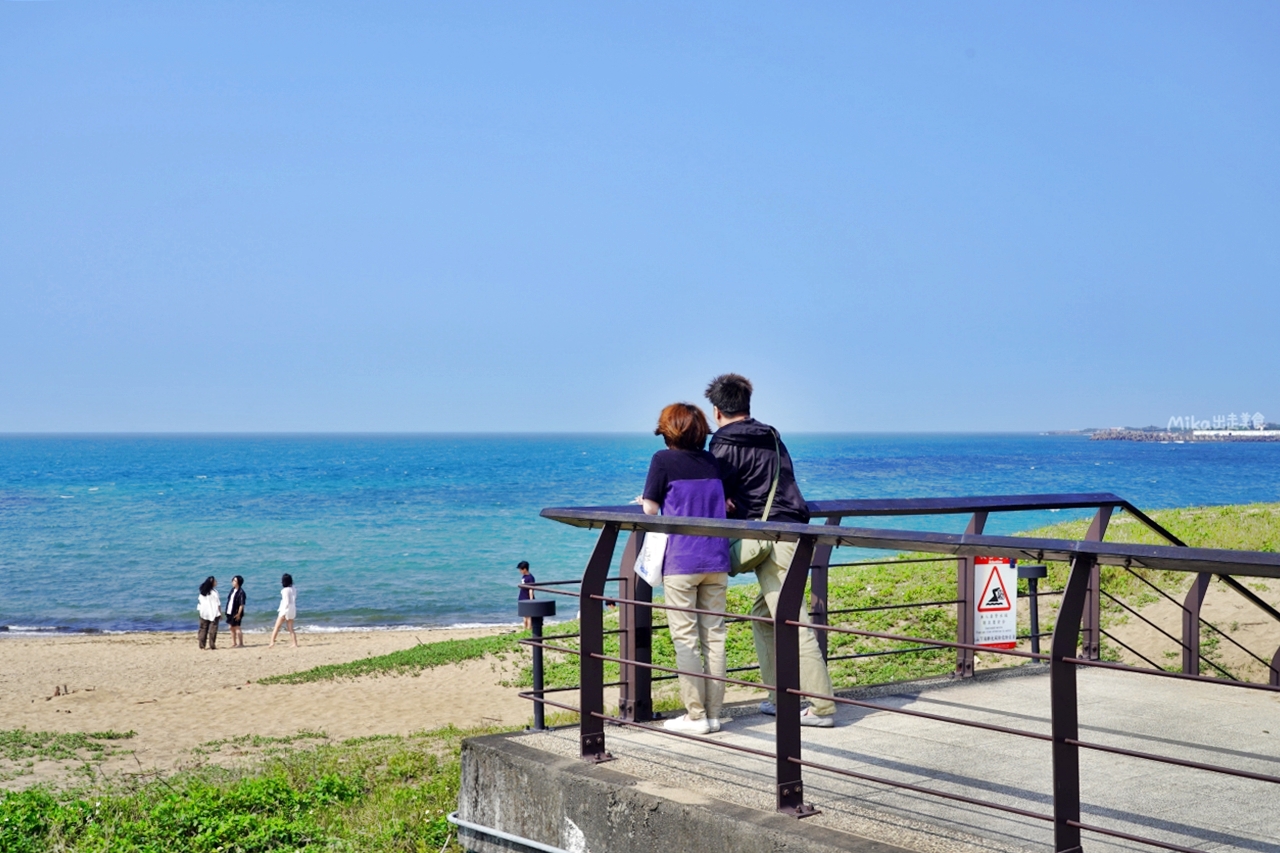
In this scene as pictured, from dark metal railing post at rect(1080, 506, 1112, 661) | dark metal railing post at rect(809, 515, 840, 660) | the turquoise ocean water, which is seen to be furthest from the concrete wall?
the turquoise ocean water

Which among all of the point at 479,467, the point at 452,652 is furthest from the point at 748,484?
the point at 479,467

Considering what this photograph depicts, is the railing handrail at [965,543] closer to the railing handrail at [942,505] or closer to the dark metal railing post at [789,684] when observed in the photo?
the dark metal railing post at [789,684]

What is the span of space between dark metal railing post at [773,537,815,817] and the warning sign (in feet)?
10.2

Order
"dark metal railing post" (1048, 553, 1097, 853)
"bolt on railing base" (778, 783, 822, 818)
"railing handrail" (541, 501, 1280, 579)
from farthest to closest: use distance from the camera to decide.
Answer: "bolt on railing base" (778, 783, 822, 818) < "dark metal railing post" (1048, 553, 1097, 853) < "railing handrail" (541, 501, 1280, 579)

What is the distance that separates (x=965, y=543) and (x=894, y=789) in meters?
1.36

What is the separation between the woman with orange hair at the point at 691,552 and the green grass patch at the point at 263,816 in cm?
152

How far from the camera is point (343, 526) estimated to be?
65312mm

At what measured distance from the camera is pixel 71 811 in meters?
7.64

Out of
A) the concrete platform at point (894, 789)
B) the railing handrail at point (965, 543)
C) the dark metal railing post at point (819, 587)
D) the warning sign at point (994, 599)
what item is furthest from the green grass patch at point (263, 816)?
the warning sign at point (994, 599)

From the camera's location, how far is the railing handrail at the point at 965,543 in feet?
10.5

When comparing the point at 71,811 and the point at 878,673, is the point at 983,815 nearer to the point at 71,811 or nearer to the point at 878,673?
the point at 71,811

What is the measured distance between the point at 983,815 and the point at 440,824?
3.24 m

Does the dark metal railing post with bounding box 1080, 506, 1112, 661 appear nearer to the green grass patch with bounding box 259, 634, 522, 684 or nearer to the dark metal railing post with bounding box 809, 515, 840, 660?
the dark metal railing post with bounding box 809, 515, 840, 660

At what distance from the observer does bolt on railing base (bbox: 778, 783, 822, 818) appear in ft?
14.1
